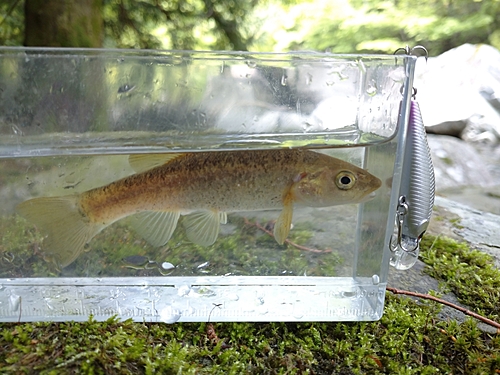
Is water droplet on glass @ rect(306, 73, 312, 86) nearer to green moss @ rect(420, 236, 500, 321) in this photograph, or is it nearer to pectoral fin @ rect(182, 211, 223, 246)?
pectoral fin @ rect(182, 211, 223, 246)

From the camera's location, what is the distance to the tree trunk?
3.53 m

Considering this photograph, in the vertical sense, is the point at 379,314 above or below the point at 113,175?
below

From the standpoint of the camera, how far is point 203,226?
1508 millimetres

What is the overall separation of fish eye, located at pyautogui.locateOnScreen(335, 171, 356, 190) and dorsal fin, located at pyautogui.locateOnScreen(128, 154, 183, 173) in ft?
1.88

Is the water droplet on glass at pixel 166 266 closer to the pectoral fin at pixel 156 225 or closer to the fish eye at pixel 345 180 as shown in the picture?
the pectoral fin at pixel 156 225

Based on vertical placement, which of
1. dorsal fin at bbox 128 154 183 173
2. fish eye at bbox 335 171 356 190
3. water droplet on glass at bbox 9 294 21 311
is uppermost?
dorsal fin at bbox 128 154 183 173

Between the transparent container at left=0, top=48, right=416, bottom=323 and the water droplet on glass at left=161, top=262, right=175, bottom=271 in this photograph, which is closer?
the transparent container at left=0, top=48, right=416, bottom=323

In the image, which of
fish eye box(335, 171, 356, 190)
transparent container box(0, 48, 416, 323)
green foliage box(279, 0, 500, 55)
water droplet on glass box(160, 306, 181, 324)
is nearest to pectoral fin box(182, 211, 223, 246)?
transparent container box(0, 48, 416, 323)

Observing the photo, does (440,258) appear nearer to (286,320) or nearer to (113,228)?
(286,320)

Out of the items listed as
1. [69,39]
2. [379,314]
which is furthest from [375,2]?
[379,314]

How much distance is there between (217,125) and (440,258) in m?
1.28

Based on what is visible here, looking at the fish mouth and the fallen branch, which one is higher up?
the fish mouth

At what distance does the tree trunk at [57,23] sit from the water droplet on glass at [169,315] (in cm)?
300

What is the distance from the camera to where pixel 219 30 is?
15.0 feet
